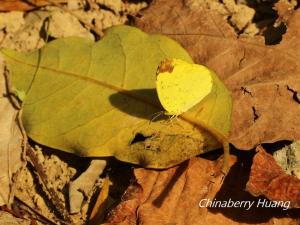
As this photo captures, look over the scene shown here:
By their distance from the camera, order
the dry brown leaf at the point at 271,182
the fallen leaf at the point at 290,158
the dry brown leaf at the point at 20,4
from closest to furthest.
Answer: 1. the dry brown leaf at the point at 271,182
2. the fallen leaf at the point at 290,158
3. the dry brown leaf at the point at 20,4

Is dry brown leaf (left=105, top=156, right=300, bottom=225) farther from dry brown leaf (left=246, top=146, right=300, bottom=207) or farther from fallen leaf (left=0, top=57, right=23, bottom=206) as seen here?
fallen leaf (left=0, top=57, right=23, bottom=206)

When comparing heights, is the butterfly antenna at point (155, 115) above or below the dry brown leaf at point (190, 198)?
above

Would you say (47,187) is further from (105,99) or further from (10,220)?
(105,99)

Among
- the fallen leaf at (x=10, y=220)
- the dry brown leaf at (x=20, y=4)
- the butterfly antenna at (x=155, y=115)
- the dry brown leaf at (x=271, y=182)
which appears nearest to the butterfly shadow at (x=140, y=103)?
the butterfly antenna at (x=155, y=115)

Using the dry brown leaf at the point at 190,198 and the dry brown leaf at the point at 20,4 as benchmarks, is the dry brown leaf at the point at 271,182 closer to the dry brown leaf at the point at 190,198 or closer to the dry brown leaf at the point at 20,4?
the dry brown leaf at the point at 190,198

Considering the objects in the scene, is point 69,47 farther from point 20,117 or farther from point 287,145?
point 287,145
